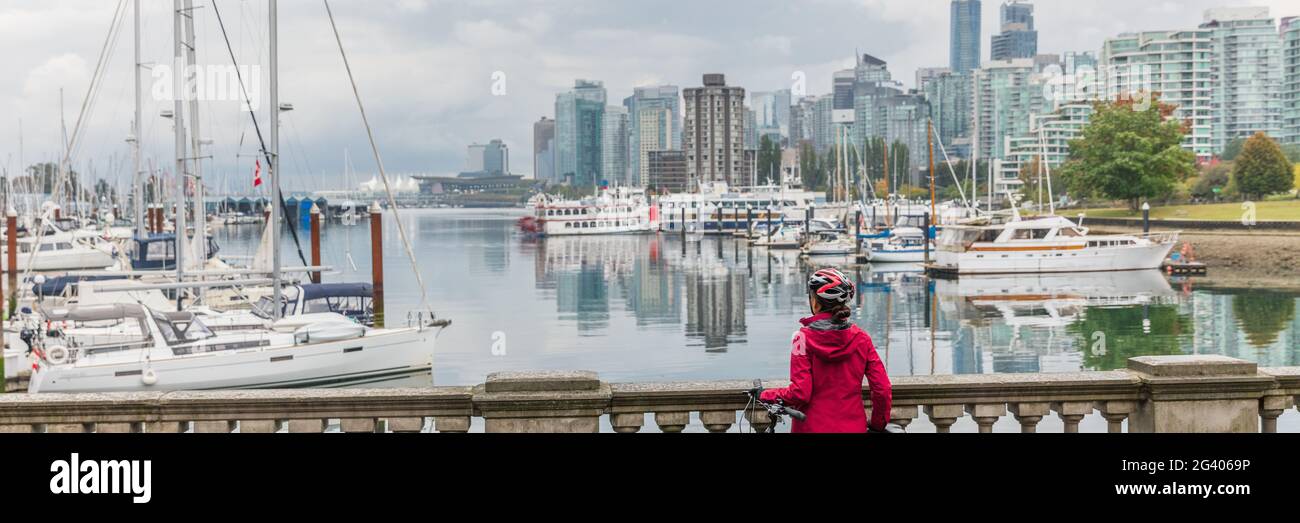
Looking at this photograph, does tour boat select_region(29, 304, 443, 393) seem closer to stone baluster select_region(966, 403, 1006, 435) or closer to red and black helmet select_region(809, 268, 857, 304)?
stone baluster select_region(966, 403, 1006, 435)

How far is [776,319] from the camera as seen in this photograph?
47.6m

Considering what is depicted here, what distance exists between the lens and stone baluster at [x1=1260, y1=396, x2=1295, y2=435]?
6848mm

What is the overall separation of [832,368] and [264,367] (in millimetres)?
22718


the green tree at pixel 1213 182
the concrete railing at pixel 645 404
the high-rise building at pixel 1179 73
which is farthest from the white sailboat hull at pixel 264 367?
the high-rise building at pixel 1179 73

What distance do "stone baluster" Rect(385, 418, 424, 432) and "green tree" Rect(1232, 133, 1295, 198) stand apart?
326 feet

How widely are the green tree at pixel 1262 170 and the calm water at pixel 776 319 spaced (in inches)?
1199

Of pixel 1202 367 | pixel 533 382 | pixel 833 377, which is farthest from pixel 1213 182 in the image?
pixel 533 382

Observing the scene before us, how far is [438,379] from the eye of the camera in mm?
31875

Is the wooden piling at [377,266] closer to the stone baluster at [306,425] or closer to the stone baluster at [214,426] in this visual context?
the stone baluster at [214,426]

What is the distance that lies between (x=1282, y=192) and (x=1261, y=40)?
207 ft

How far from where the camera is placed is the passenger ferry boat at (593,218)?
137125 mm

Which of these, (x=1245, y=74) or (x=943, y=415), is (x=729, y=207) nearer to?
(x=1245, y=74)

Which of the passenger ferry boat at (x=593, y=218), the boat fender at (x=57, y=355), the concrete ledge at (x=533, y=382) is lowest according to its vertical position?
the boat fender at (x=57, y=355)
